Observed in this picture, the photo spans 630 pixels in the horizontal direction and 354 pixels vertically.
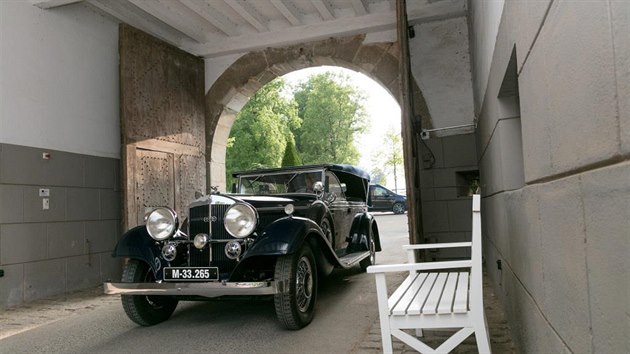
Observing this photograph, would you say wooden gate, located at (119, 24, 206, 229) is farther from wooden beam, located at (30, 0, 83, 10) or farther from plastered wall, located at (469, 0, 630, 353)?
plastered wall, located at (469, 0, 630, 353)

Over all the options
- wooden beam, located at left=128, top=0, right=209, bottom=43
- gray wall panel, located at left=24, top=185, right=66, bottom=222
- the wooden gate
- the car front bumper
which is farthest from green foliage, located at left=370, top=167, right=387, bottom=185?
the car front bumper

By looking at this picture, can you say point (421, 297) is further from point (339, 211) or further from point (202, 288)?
point (339, 211)

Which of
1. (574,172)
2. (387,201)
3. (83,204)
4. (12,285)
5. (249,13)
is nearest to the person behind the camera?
(574,172)

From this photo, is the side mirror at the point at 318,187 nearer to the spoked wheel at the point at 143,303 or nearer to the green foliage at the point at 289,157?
the spoked wheel at the point at 143,303

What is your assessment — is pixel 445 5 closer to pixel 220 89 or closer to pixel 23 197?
pixel 220 89

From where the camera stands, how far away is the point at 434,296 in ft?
8.24

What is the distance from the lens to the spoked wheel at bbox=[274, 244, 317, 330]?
3.68 m

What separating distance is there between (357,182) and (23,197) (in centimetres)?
467

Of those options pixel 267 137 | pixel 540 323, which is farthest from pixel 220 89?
pixel 267 137

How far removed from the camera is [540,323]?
2008 millimetres

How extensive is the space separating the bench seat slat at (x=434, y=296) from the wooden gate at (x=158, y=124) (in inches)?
207

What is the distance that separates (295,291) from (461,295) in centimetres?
163

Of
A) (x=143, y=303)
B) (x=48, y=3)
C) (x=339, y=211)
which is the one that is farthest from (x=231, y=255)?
(x=48, y=3)

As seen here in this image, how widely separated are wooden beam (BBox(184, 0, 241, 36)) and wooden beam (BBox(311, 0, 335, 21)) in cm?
174
